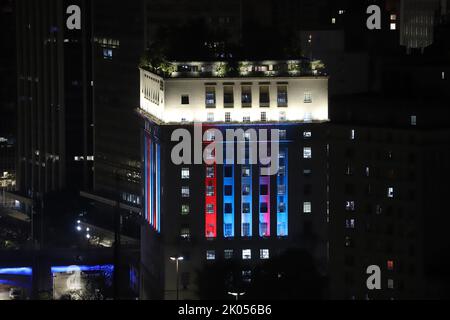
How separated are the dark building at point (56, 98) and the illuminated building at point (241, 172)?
181ft

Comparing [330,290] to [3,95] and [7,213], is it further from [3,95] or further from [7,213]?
[3,95]

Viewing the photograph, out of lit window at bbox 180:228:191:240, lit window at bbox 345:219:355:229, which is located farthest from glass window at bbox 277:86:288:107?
lit window at bbox 180:228:191:240

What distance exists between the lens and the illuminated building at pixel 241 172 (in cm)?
11269

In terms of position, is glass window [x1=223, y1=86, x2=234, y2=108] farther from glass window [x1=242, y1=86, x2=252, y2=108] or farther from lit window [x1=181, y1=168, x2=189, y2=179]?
lit window [x1=181, y1=168, x2=189, y2=179]

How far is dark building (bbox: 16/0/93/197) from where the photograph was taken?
171625mm

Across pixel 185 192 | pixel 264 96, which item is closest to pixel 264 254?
pixel 185 192

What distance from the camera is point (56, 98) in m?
175

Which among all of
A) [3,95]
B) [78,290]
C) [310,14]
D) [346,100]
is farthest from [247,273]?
[3,95]

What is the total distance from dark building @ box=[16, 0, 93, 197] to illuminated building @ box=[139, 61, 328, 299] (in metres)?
55.3

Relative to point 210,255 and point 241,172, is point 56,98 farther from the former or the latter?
point 210,255

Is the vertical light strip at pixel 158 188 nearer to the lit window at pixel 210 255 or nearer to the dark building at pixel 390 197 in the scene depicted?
the lit window at pixel 210 255
